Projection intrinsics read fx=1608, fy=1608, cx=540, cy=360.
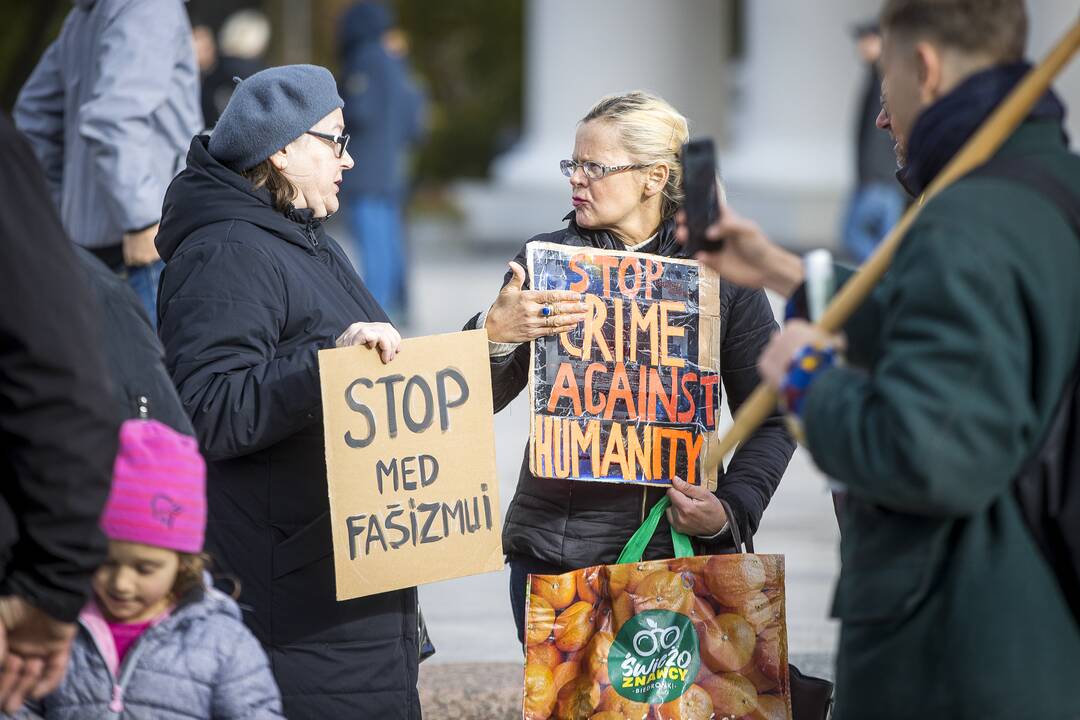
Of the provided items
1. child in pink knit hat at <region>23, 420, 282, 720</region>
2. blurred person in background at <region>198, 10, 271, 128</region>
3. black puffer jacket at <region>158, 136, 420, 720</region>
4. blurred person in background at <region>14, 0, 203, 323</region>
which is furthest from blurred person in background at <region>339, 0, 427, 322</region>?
child in pink knit hat at <region>23, 420, 282, 720</region>

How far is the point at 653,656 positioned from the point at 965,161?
1.50m

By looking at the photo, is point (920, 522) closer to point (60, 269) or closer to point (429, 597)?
point (60, 269)

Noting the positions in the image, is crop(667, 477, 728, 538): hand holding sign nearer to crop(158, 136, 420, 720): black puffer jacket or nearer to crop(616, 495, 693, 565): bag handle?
crop(616, 495, 693, 565): bag handle

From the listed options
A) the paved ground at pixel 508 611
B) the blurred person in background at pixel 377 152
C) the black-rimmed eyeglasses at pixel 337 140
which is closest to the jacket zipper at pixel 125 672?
the black-rimmed eyeglasses at pixel 337 140

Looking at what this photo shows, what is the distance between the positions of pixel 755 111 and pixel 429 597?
1162cm

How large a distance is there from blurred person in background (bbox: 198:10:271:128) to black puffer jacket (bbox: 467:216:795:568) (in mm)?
5598

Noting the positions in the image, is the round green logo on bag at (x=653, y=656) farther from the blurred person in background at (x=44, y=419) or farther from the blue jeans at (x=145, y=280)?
the blue jeans at (x=145, y=280)

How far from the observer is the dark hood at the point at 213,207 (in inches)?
138

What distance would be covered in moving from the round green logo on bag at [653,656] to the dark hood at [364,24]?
9.43m

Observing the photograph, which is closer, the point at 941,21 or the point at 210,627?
the point at 941,21

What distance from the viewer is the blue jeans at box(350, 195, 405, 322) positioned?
39.3 feet

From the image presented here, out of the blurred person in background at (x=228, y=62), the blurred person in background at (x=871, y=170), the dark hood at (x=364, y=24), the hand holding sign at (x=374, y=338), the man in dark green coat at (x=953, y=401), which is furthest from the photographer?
the dark hood at (x=364, y=24)

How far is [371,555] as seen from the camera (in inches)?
134

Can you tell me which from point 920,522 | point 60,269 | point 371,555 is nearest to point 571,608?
point 371,555
